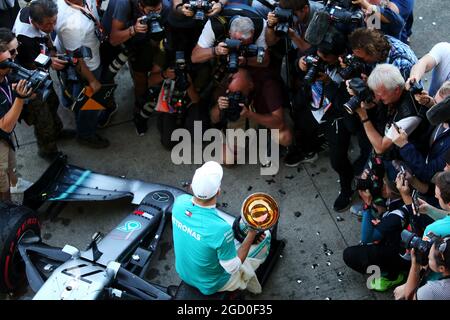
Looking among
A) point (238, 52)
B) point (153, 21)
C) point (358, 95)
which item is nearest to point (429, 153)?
point (358, 95)

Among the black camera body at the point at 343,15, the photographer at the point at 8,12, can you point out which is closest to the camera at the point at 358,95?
the black camera body at the point at 343,15

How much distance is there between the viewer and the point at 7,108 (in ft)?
18.7

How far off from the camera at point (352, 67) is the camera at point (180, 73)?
1.49m

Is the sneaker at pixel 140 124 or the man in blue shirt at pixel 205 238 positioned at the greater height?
the man in blue shirt at pixel 205 238

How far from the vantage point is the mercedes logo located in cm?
611

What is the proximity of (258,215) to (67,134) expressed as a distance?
2802 millimetres

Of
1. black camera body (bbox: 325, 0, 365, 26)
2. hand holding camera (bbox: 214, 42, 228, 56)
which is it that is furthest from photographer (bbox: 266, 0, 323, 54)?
hand holding camera (bbox: 214, 42, 228, 56)

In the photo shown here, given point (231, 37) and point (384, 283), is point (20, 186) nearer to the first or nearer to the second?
point (231, 37)

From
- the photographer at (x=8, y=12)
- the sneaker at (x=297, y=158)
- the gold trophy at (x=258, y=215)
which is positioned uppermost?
the photographer at (x=8, y=12)

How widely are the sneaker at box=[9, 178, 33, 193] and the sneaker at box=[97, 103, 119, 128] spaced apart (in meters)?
0.99

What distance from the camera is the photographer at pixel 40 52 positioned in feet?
19.2

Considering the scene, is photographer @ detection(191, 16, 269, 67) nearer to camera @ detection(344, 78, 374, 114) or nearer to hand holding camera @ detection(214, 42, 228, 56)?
hand holding camera @ detection(214, 42, 228, 56)

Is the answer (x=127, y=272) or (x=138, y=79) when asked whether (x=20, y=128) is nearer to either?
(x=138, y=79)
